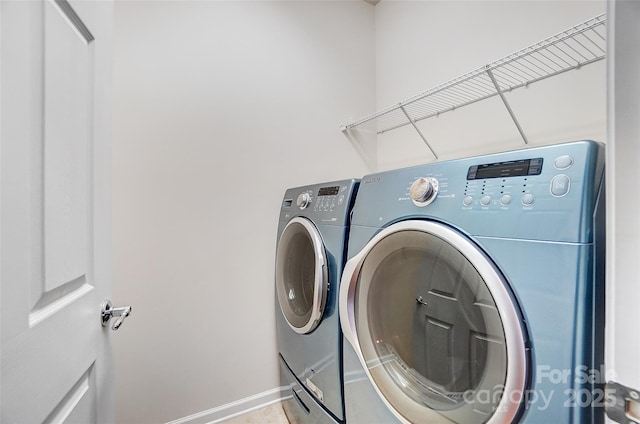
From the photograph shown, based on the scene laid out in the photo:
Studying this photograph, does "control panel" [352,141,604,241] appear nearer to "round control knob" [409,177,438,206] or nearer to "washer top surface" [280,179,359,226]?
"round control knob" [409,177,438,206]

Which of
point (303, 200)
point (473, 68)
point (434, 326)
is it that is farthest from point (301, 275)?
point (473, 68)

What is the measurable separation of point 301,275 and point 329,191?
471 mm

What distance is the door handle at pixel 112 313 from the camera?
2.40 feet

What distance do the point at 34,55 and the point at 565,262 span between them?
3.46 feet

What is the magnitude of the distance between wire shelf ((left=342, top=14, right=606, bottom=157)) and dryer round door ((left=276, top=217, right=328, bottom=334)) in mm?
882

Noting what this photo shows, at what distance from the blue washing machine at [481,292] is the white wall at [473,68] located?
77cm

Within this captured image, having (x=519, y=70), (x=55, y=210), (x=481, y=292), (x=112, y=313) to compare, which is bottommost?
(x=112, y=313)

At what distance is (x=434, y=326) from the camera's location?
76 centimetres

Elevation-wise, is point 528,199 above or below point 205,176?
below

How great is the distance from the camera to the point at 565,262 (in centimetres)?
50

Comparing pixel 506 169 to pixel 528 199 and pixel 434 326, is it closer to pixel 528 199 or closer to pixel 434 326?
pixel 528 199

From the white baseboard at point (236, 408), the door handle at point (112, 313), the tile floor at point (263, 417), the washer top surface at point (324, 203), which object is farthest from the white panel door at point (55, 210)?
the tile floor at point (263, 417)

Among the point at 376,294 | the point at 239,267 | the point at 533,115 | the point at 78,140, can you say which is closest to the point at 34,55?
the point at 78,140

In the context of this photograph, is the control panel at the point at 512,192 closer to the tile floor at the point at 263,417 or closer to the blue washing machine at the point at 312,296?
the blue washing machine at the point at 312,296
